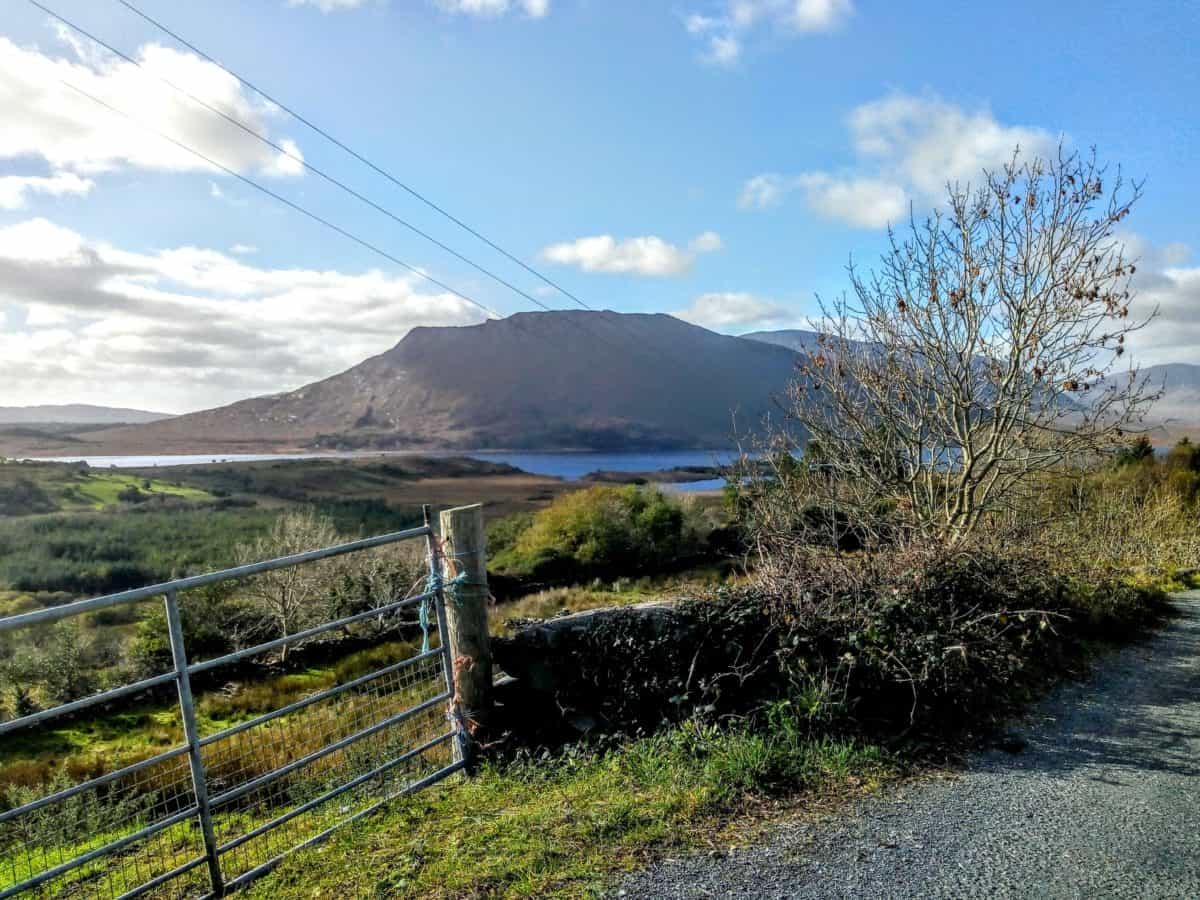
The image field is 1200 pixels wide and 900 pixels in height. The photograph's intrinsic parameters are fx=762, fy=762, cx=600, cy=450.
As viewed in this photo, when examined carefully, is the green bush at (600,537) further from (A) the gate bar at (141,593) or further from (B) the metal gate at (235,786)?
(A) the gate bar at (141,593)

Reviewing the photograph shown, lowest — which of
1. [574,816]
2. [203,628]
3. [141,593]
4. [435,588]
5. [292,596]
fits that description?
[203,628]

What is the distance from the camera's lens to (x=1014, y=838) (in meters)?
3.66

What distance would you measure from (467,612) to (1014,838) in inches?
127

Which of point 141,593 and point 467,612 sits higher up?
point 141,593

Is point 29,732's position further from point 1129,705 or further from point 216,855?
point 1129,705

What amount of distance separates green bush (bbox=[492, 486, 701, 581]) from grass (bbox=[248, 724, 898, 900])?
790 inches

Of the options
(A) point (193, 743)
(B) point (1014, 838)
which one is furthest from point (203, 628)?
(B) point (1014, 838)

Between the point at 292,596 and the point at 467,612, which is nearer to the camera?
the point at 467,612

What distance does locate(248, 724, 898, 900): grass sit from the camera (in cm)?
336

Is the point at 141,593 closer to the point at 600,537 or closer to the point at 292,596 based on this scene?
the point at 292,596

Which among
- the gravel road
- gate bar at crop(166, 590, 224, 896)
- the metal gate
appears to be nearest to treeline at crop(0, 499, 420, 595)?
the metal gate

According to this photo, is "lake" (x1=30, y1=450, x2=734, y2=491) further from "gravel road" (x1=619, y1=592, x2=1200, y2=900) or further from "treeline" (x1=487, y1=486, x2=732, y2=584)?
"gravel road" (x1=619, y1=592, x2=1200, y2=900)

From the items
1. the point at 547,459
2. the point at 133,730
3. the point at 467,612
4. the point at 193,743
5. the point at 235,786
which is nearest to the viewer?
the point at 193,743

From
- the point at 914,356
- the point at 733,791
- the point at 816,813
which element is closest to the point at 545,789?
the point at 733,791
